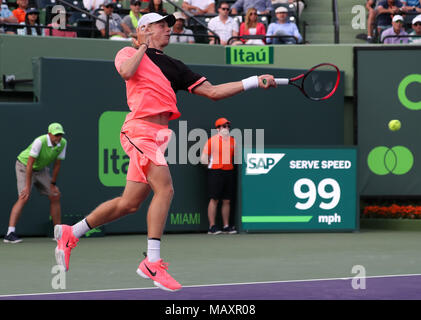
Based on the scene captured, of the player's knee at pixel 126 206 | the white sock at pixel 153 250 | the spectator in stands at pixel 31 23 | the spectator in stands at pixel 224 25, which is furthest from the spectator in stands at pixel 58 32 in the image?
the white sock at pixel 153 250

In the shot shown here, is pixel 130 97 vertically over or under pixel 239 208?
over

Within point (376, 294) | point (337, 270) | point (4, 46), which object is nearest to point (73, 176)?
point (4, 46)

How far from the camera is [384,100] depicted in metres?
14.3

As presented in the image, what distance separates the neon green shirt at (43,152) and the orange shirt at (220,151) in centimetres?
259

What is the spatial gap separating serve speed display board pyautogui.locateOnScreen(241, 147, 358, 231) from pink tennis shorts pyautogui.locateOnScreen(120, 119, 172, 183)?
22.5 ft

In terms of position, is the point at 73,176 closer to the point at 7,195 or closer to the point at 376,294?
the point at 7,195

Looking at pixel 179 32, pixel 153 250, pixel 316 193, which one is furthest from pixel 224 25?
pixel 153 250

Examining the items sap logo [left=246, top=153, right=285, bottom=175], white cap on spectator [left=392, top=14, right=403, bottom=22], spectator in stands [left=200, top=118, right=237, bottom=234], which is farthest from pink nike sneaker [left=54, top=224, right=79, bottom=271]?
white cap on spectator [left=392, top=14, right=403, bottom=22]

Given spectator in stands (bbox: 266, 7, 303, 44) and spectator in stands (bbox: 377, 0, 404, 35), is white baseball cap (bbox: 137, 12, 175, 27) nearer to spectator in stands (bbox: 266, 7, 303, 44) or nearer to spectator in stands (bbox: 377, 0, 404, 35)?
spectator in stands (bbox: 266, 7, 303, 44)

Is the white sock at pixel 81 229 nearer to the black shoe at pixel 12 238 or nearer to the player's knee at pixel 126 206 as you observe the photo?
the player's knee at pixel 126 206

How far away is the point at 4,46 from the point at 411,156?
6994mm

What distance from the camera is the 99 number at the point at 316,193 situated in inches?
513

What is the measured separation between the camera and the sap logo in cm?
1302

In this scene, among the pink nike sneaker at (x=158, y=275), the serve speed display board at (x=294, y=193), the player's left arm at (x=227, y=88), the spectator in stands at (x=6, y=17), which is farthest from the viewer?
the spectator in stands at (x=6, y=17)
